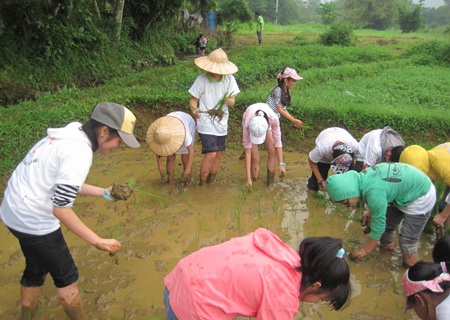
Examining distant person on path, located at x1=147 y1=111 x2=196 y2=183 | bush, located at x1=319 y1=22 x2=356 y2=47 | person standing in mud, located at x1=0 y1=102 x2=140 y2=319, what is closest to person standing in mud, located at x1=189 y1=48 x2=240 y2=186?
distant person on path, located at x1=147 y1=111 x2=196 y2=183

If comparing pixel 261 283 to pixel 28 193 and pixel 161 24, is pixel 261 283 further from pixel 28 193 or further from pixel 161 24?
pixel 161 24

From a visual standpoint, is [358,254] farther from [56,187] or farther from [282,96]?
[56,187]

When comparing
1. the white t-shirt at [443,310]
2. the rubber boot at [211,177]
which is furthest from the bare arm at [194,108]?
the white t-shirt at [443,310]

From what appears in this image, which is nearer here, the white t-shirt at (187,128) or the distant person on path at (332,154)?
the distant person on path at (332,154)

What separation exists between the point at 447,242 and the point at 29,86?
8.14m

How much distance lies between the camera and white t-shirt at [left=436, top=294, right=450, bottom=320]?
167cm

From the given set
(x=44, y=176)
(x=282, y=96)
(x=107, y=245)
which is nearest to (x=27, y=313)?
(x=107, y=245)

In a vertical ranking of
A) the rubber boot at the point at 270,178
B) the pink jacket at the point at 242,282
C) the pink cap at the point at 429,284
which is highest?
the pink jacket at the point at 242,282

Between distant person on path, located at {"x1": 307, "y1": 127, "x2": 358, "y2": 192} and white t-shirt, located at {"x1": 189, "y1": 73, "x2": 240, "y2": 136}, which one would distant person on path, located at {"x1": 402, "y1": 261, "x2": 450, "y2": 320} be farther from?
white t-shirt, located at {"x1": 189, "y1": 73, "x2": 240, "y2": 136}

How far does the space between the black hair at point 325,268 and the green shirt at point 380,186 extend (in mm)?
1277

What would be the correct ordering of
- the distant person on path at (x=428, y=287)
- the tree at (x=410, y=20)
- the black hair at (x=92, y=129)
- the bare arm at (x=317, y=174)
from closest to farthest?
the distant person on path at (x=428, y=287)
the black hair at (x=92, y=129)
the bare arm at (x=317, y=174)
the tree at (x=410, y=20)

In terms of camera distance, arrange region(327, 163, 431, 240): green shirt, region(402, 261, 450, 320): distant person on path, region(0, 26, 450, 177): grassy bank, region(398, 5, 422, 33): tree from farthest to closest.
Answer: region(398, 5, 422, 33): tree
region(0, 26, 450, 177): grassy bank
region(327, 163, 431, 240): green shirt
region(402, 261, 450, 320): distant person on path

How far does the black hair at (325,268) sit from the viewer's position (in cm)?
157

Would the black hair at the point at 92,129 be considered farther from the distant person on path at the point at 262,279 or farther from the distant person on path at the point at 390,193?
the distant person on path at the point at 390,193
